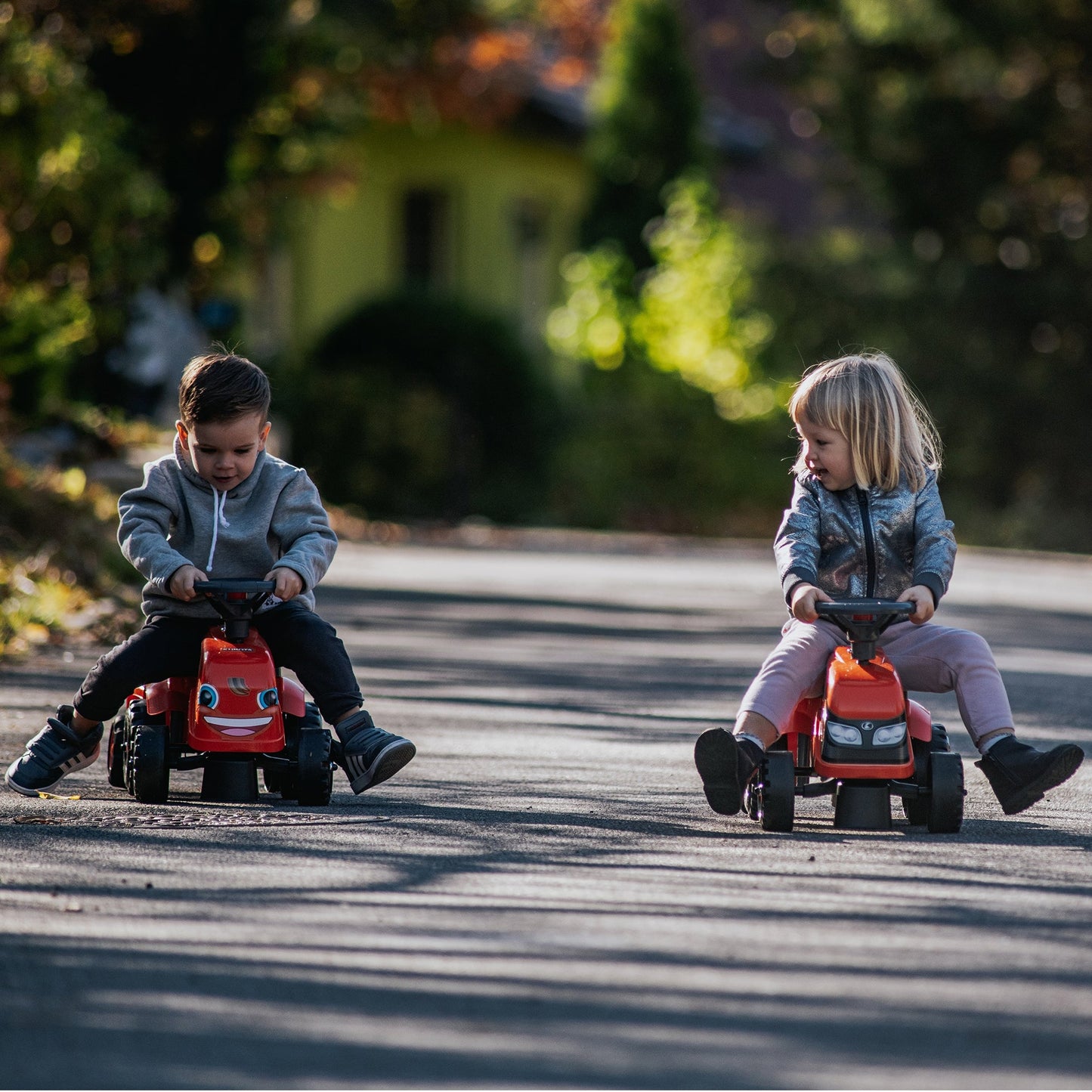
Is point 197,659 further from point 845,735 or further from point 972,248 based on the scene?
point 972,248

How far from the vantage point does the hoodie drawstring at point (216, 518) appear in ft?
19.8

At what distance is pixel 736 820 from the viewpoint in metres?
5.70

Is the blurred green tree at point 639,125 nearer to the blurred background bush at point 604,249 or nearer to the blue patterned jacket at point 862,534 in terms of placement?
the blurred background bush at point 604,249

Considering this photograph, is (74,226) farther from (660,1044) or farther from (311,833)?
(660,1044)

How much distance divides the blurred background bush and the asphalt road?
933cm

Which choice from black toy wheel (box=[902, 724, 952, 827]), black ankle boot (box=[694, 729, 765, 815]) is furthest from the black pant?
black toy wheel (box=[902, 724, 952, 827])

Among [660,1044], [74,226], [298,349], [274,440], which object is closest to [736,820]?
[660,1044]

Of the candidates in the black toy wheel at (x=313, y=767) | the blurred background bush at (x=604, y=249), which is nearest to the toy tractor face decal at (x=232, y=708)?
the black toy wheel at (x=313, y=767)

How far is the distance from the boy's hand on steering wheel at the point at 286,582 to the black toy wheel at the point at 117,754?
65cm

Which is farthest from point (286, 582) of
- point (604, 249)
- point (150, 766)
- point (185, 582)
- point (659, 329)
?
point (604, 249)

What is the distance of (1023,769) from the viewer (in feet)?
18.1

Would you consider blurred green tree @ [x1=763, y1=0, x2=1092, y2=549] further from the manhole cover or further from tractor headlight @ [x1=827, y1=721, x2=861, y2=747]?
the manhole cover

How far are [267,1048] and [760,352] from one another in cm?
1962

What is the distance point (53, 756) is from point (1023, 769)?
2.68 meters
